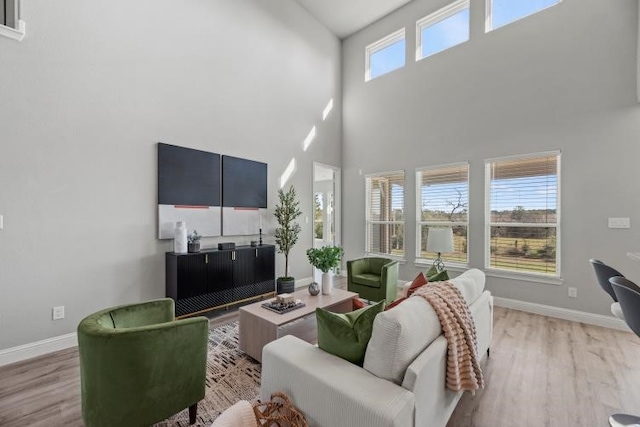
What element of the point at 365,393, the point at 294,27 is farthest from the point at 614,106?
the point at 294,27

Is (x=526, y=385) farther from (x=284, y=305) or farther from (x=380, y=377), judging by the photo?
(x=284, y=305)

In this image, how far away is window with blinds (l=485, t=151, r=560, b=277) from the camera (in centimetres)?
394

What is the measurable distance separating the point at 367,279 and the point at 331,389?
287 cm

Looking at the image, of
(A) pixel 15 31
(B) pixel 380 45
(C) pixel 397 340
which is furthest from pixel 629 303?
(B) pixel 380 45

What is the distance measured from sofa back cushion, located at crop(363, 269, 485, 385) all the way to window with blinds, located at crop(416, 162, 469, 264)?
3.35 metres

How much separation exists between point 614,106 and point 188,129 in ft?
17.9

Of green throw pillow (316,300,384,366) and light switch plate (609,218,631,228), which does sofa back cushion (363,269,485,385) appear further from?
light switch plate (609,218,631,228)

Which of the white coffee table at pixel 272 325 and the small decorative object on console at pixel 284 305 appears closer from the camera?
the white coffee table at pixel 272 325

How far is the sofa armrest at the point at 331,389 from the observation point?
3.88ft

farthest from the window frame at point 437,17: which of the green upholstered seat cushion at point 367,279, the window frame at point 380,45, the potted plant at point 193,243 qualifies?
the potted plant at point 193,243

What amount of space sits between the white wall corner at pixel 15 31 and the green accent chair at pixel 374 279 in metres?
4.41

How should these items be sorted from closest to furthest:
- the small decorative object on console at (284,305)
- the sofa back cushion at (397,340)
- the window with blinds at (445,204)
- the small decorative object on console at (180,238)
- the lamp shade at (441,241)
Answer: the sofa back cushion at (397,340) → the small decorative object on console at (284,305) → the small decorative object on console at (180,238) → the lamp shade at (441,241) → the window with blinds at (445,204)

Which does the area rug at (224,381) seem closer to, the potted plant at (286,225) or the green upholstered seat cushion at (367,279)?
the potted plant at (286,225)

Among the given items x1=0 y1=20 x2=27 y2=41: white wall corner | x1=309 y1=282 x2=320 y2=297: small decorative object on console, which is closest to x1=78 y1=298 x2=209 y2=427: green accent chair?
x1=309 y1=282 x2=320 y2=297: small decorative object on console
